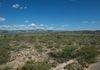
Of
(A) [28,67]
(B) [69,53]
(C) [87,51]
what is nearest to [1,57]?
(A) [28,67]

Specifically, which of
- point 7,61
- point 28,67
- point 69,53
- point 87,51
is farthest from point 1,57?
point 87,51

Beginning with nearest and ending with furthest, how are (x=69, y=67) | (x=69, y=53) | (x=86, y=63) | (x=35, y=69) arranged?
(x=35, y=69)
(x=69, y=67)
(x=86, y=63)
(x=69, y=53)

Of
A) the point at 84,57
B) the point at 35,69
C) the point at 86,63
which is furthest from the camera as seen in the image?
the point at 84,57

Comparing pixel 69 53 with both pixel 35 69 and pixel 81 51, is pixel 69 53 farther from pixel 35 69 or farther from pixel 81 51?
pixel 35 69

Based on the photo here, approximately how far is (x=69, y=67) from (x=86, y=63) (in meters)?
3.86

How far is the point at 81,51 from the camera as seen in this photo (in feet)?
77.9

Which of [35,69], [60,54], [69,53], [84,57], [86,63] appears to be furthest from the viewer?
[60,54]

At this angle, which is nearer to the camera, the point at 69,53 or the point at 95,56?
the point at 95,56

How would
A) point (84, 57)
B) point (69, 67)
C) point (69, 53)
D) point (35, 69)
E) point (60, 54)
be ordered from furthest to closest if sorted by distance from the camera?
point (60, 54) < point (69, 53) < point (84, 57) < point (69, 67) < point (35, 69)

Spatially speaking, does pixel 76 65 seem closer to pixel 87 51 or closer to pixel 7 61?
pixel 87 51

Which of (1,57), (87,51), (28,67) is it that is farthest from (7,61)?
(87,51)

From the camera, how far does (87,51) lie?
23.0 m

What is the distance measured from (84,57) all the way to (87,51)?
1.14 meters

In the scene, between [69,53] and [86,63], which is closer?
[86,63]
